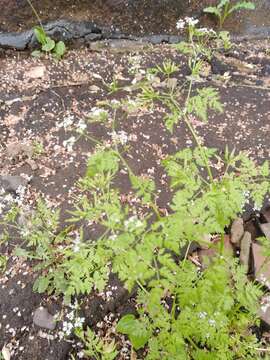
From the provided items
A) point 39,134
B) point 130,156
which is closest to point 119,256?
point 130,156

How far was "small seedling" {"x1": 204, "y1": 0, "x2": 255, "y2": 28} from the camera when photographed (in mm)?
6090

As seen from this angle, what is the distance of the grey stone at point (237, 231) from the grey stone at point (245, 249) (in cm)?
5

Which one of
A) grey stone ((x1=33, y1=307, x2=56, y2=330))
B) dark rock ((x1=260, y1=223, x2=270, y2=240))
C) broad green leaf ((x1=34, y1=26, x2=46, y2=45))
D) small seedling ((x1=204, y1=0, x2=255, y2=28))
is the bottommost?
grey stone ((x1=33, y1=307, x2=56, y2=330))

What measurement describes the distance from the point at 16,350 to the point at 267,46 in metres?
5.20

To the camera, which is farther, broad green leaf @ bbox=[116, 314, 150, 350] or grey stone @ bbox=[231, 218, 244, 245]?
grey stone @ bbox=[231, 218, 244, 245]

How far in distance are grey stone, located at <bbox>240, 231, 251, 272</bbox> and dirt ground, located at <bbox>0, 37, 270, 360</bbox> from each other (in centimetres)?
74

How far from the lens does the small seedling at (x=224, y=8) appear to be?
609 cm

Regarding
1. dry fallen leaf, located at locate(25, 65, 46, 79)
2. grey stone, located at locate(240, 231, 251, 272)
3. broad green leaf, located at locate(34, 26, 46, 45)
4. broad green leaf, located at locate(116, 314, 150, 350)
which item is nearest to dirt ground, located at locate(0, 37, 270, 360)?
dry fallen leaf, located at locate(25, 65, 46, 79)

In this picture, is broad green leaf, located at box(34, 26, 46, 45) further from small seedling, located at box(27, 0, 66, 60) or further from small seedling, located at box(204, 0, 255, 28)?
small seedling, located at box(204, 0, 255, 28)

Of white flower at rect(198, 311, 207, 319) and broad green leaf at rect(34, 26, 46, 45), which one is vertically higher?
broad green leaf at rect(34, 26, 46, 45)

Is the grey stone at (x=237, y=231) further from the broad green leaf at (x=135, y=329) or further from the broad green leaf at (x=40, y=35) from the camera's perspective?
the broad green leaf at (x=40, y=35)

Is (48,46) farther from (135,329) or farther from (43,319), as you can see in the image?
(135,329)

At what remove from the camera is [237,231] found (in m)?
3.61

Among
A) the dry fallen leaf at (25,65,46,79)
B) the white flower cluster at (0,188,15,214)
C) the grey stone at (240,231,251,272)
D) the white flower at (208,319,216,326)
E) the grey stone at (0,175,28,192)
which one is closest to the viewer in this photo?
the white flower at (208,319,216,326)
